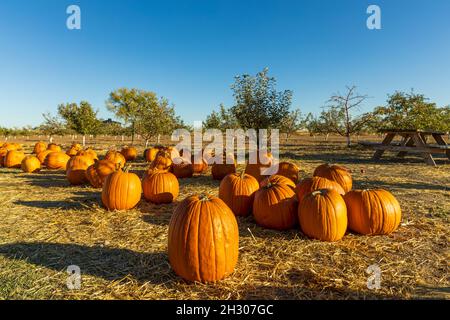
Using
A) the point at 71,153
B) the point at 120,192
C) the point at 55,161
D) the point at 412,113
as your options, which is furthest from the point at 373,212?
the point at 412,113

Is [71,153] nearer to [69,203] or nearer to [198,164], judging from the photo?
[198,164]

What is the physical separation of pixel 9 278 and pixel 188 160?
5.93 metres

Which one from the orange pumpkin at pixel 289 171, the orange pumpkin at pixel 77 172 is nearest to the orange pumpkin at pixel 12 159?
the orange pumpkin at pixel 77 172

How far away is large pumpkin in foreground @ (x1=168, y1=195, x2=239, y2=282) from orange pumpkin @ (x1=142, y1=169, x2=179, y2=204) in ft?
8.47

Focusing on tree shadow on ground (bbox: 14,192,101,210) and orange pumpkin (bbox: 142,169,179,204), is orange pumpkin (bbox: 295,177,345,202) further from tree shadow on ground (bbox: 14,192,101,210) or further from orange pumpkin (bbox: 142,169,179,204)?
tree shadow on ground (bbox: 14,192,101,210)

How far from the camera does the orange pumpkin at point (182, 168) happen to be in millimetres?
7867

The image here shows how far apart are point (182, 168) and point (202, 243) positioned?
5.62 metres

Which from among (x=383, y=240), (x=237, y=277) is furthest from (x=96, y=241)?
(x=383, y=240)

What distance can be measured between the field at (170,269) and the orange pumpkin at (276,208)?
→ 0.49ft

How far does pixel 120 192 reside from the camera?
4527 mm

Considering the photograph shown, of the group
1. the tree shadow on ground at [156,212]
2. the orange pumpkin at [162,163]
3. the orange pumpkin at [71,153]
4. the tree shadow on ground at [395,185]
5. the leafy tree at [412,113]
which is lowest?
the tree shadow on ground at [156,212]

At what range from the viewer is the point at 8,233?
3.55m

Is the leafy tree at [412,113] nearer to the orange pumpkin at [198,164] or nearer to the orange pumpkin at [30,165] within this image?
the orange pumpkin at [198,164]

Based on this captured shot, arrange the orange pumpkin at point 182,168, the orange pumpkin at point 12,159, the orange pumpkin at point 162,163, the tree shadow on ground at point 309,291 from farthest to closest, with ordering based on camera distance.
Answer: the orange pumpkin at point 12,159 < the orange pumpkin at point 182,168 < the orange pumpkin at point 162,163 < the tree shadow on ground at point 309,291
